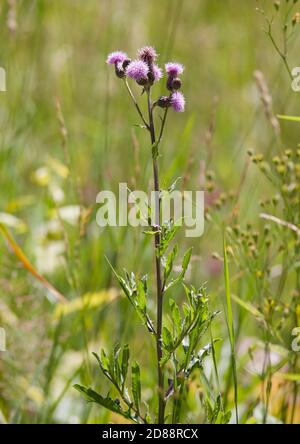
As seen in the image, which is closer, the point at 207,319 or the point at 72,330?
the point at 207,319

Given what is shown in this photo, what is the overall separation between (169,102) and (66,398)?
1093mm

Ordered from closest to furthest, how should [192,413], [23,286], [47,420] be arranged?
[47,420] < [192,413] < [23,286]

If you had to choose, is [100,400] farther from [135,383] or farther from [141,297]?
[141,297]

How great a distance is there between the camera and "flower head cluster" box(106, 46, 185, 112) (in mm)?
1205

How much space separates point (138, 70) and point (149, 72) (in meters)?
0.02

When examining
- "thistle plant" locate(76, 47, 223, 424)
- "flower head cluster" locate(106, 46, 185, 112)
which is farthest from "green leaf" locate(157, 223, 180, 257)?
"flower head cluster" locate(106, 46, 185, 112)

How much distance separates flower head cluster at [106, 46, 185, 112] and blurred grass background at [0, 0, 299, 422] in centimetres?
48

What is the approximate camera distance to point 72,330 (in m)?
2.09

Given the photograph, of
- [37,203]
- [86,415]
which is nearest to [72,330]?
[86,415]

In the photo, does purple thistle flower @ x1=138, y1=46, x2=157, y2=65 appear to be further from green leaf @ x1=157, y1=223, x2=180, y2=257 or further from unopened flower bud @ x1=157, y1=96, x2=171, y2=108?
green leaf @ x1=157, y1=223, x2=180, y2=257

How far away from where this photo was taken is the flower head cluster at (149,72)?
1.21 meters

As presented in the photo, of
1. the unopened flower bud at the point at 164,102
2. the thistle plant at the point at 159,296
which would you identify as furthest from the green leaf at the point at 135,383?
the unopened flower bud at the point at 164,102

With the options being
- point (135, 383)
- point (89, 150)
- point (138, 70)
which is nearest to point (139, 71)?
point (138, 70)

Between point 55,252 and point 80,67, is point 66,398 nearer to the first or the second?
point 55,252
